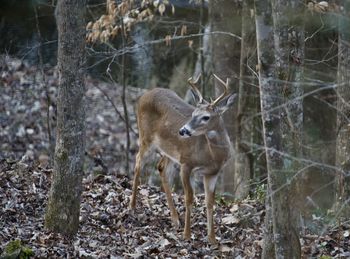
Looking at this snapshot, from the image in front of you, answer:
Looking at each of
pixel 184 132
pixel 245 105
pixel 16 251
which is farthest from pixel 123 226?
pixel 245 105

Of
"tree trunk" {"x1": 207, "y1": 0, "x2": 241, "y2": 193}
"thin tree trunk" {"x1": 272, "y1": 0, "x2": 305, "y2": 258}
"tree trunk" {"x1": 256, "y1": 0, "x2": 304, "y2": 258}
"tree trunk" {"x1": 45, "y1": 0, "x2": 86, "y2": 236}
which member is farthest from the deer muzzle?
"tree trunk" {"x1": 207, "y1": 0, "x2": 241, "y2": 193}

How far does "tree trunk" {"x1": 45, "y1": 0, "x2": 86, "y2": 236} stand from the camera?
8625 mm

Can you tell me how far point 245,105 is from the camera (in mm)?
12797

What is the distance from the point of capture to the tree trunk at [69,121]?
28.3 feet

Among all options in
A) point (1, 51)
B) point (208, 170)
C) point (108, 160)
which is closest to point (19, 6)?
point (1, 51)

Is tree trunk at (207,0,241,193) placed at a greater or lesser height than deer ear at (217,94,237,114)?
greater

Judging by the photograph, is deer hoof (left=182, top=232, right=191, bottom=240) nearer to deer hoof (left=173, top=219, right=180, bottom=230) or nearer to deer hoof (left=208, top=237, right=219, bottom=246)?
deer hoof (left=208, top=237, right=219, bottom=246)

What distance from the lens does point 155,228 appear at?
33.6ft

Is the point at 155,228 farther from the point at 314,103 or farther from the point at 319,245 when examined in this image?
the point at 314,103

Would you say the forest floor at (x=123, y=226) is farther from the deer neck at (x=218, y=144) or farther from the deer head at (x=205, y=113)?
the deer head at (x=205, y=113)

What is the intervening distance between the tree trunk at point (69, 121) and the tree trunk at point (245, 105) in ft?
10.9

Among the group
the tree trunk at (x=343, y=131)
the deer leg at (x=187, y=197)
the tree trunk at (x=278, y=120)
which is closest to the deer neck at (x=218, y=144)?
the deer leg at (x=187, y=197)

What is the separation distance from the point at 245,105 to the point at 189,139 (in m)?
2.23

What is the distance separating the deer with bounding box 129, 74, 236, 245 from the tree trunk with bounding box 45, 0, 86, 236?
1608 millimetres
